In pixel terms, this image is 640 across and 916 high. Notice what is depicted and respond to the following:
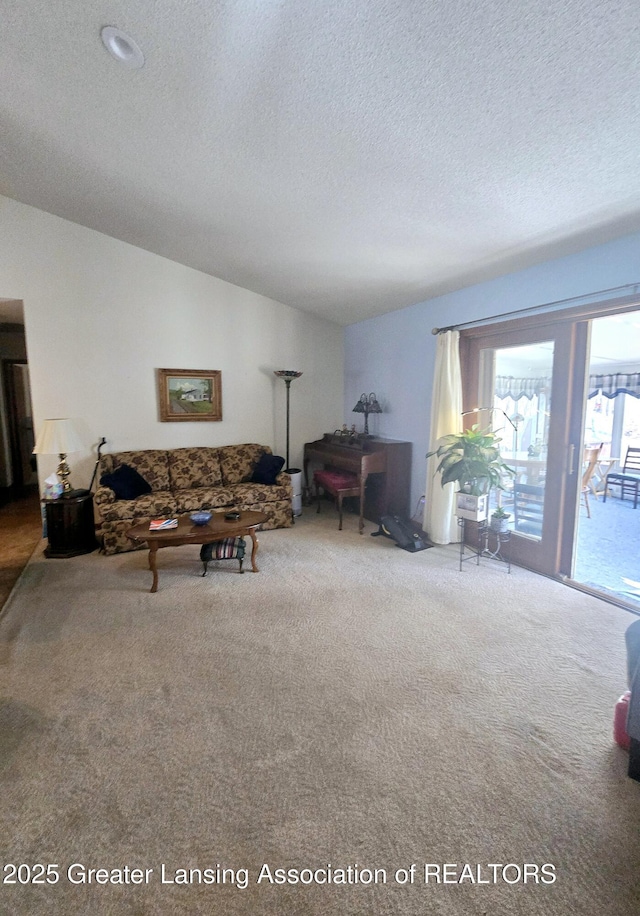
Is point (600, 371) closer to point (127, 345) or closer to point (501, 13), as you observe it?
point (501, 13)

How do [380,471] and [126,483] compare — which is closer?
[126,483]

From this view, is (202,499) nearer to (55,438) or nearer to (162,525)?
(162,525)

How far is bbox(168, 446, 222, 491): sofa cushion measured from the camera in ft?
15.0

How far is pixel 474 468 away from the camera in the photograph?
131 inches

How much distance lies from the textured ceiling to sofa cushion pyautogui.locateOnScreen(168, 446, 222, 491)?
7.76 ft

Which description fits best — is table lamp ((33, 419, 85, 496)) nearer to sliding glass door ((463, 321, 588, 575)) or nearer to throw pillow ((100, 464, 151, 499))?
throw pillow ((100, 464, 151, 499))

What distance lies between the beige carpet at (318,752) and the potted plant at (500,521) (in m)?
0.63

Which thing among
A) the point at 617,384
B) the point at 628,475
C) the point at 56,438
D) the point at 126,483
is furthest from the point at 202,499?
the point at 617,384

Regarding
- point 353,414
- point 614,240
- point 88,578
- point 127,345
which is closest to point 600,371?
point 353,414

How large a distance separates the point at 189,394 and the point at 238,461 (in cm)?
99

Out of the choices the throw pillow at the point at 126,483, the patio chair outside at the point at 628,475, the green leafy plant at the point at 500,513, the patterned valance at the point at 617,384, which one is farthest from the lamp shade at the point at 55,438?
the patio chair outside at the point at 628,475

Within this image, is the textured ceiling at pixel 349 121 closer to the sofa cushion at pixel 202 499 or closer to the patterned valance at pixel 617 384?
the sofa cushion at pixel 202 499

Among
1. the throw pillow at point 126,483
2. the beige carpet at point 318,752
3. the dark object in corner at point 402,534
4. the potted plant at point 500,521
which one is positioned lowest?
the beige carpet at point 318,752

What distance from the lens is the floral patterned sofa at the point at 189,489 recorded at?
3799 millimetres
